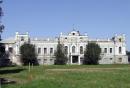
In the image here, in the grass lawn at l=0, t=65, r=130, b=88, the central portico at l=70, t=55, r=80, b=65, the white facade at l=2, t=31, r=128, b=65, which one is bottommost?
the grass lawn at l=0, t=65, r=130, b=88

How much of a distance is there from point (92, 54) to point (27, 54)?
18.0 meters

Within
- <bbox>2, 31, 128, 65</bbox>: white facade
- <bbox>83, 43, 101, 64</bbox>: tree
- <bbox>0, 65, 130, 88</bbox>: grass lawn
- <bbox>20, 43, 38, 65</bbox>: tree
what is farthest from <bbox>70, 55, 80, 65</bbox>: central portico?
<bbox>0, 65, 130, 88</bbox>: grass lawn

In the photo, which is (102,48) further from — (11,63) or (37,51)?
(11,63)

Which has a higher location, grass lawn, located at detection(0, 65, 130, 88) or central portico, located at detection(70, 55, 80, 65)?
central portico, located at detection(70, 55, 80, 65)

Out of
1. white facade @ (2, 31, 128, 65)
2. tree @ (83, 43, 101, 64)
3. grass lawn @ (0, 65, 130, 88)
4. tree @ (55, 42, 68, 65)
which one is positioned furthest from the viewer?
white facade @ (2, 31, 128, 65)

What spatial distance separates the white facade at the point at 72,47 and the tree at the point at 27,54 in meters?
2.80

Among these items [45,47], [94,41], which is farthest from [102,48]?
[45,47]

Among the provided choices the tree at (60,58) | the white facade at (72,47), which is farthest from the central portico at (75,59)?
the tree at (60,58)

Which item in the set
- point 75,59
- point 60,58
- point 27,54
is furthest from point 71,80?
point 75,59

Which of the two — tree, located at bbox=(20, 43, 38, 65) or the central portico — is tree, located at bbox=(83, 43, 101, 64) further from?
tree, located at bbox=(20, 43, 38, 65)

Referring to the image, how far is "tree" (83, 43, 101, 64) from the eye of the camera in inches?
4724

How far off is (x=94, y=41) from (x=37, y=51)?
17.2m

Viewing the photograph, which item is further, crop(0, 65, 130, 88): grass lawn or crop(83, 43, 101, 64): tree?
crop(83, 43, 101, 64): tree

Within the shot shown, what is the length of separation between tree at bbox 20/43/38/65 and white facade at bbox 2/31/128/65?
2804 millimetres
